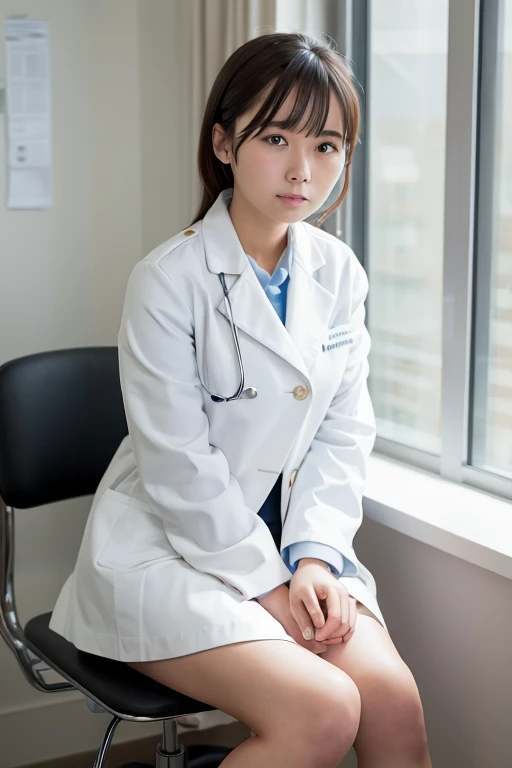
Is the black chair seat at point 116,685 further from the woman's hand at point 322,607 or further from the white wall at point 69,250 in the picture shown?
the white wall at point 69,250

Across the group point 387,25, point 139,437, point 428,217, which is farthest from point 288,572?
point 387,25

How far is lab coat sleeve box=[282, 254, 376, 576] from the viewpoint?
1459 millimetres

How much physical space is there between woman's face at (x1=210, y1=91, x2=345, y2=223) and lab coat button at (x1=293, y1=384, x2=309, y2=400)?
0.26 m

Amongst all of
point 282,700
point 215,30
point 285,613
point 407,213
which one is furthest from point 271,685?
point 215,30

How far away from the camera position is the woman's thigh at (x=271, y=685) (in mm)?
1218

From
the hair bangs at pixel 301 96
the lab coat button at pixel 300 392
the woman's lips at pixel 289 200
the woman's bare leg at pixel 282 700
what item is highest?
the hair bangs at pixel 301 96

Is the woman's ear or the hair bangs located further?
the woman's ear

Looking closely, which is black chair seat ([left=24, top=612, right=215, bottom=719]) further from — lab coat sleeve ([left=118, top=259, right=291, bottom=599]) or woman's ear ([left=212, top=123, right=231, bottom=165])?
woman's ear ([left=212, top=123, right=231, bottom=165])

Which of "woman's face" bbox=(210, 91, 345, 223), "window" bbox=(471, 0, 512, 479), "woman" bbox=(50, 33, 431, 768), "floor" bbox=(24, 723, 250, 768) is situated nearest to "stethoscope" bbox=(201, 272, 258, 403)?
"woman" bbox=(50, 33, 431, 768)

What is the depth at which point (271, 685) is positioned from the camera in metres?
1.23

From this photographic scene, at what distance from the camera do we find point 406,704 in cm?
131

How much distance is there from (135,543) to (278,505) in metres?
0.26

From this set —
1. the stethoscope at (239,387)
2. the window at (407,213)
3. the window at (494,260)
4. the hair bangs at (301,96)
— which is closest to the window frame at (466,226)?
the window at (494,260)

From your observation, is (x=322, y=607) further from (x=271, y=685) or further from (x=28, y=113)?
(x=28, y=113)
